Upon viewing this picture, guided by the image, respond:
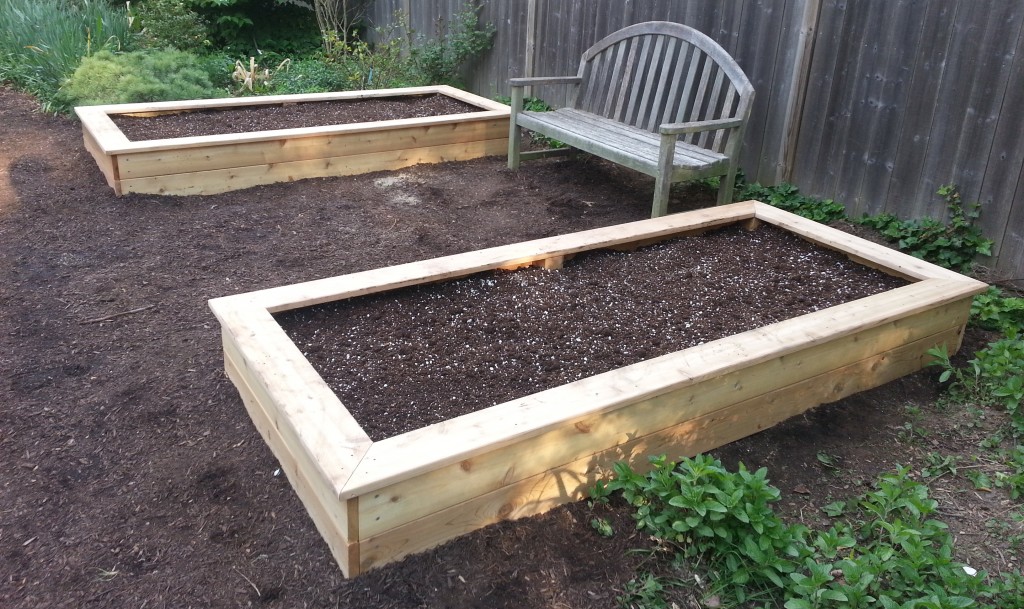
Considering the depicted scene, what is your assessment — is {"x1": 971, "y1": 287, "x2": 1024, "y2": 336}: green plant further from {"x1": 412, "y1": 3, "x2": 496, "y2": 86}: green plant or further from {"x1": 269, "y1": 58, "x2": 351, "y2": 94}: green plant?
{"x1": 269, "y1": 58, "x2": 351, "y2": 94}: green plant

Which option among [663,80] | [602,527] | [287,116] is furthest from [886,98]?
[287,116]

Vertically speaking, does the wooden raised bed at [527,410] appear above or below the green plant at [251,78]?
below

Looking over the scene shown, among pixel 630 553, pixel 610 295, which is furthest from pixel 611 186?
pixel 630 553

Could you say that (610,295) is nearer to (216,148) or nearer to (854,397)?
(854,397)

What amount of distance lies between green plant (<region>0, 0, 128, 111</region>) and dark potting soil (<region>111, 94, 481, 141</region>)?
67.0 inches

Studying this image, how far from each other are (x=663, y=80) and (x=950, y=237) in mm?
1955

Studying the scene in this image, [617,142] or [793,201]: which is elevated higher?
[617,142]

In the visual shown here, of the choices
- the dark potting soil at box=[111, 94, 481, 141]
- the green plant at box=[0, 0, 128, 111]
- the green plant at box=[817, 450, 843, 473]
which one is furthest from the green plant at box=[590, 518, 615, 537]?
the green plant at box=[0, 0, 128, 111]

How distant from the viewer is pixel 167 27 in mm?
7910

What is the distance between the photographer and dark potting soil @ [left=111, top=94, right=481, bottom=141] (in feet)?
17.9

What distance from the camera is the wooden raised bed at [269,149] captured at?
4.81 metres

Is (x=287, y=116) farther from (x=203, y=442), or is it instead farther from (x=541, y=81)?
(x=203, y=442)

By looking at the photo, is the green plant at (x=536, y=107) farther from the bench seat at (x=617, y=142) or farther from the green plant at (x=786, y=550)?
the green plant at (x=786, y=550)

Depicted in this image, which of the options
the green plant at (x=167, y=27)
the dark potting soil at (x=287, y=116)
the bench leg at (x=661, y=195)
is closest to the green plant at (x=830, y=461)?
the bench leg at (x=661, y=195)
